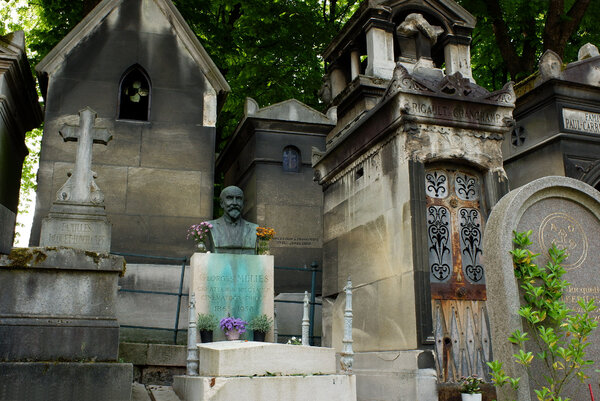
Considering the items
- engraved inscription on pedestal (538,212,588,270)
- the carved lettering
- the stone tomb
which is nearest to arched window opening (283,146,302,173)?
the stone tomb

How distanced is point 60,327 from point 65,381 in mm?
500

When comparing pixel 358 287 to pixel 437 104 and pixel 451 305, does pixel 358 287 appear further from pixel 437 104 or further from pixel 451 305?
pixel 437 104

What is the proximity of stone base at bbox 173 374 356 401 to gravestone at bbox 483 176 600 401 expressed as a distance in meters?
1.52

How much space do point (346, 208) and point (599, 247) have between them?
3943mm

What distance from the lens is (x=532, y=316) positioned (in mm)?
4941

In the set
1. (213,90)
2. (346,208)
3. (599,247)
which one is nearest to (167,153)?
(213,90)

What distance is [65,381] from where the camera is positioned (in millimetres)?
5246

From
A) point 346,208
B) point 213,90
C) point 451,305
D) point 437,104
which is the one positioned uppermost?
point 213,90

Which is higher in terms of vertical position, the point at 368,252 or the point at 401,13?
the point at 401,13

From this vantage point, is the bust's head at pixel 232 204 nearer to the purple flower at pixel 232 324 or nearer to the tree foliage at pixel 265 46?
the purple flower at pixel 232 324

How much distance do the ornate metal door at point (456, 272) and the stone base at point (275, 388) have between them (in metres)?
1.67

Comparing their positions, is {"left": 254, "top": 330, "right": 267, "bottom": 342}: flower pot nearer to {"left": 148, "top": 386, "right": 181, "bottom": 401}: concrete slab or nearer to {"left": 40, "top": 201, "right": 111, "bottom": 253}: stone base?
{"left": 148, "top": 386, "right": 181, "bottom": 401}: concrete slab

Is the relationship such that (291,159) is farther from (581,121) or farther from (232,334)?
(232,334)

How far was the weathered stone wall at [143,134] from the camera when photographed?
11305 millimetres
